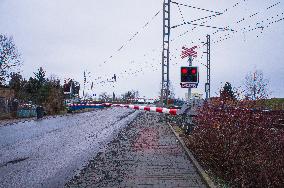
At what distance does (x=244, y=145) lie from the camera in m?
8.20

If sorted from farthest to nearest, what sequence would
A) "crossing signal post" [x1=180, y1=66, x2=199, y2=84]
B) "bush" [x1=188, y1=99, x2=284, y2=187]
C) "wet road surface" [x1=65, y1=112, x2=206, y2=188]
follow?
"crossing signal post" [x1=180, y1=66, x2=199, y2=84], "wet road surface" [x1=65, y1=112, x2=206, y2=188], "bush" [x1=188, y1=99, x2=284, y2=187]

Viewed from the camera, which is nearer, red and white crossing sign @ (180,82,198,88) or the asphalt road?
the asphalt road

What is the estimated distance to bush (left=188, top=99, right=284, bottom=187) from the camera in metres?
7.07

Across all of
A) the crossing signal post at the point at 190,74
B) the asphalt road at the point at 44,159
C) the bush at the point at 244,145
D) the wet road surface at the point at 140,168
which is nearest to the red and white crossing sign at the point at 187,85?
the crossing signal post at the point at 190,74

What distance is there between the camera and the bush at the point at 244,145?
7.07m

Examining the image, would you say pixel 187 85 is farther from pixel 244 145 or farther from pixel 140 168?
pixel 244 145

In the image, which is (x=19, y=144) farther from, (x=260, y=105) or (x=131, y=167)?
(x=260, y=105)

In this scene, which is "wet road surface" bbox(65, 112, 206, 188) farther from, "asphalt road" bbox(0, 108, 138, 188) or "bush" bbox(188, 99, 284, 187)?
"bush" bbox(188, 99, 284, 187)

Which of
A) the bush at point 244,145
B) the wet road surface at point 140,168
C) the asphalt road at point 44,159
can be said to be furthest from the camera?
the asphalt road at point 44,159

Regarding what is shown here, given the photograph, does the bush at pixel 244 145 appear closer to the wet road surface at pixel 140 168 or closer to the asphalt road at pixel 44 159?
the wet road surface at pixel 140 168

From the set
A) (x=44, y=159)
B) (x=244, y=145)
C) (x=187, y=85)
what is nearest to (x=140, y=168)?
(x=244, y=145)

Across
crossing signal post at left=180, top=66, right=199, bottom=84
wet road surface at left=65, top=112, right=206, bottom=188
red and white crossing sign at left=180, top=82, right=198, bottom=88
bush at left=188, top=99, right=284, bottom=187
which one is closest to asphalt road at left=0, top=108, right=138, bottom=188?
wet road surface at left=65, top=112, right=206, bottom=188

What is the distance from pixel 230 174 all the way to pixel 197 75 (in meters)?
8.89

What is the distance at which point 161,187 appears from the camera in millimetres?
7520
